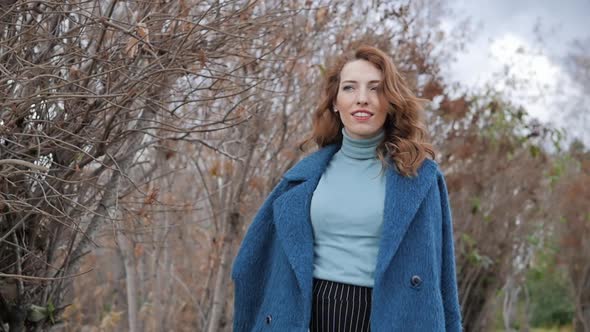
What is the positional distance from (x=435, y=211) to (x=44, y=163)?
5.66 ft

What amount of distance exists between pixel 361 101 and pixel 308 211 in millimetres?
503

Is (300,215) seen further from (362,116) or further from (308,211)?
(362,116)

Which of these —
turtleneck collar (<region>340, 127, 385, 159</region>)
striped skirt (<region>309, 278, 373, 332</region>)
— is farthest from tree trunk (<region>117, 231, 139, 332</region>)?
striped skirt (<region>309, 278, 373, 332</region>)

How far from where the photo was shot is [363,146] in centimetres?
367

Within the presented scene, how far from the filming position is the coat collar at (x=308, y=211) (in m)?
3.39

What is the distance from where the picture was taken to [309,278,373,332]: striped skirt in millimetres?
3432

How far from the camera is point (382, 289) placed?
11.1ft

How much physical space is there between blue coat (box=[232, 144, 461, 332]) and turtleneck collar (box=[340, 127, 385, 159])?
131 mm

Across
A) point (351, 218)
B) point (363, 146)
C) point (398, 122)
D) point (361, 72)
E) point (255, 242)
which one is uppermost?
point (361, 72)

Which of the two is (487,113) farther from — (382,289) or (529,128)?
(382,289)

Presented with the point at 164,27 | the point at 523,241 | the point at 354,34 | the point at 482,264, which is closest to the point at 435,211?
the point at 164,27

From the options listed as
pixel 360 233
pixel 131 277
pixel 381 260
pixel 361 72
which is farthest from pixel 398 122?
pixel 131 277

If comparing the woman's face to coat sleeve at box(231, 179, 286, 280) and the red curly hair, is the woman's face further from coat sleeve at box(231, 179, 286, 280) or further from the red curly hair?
coat sleeve at box(231, 179, 286, 280)

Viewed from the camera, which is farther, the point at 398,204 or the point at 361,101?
the point at 361,101
